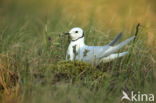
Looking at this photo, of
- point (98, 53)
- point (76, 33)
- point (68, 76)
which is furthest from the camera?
point (76, 33)

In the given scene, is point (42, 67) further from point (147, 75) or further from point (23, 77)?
point (147, 75)

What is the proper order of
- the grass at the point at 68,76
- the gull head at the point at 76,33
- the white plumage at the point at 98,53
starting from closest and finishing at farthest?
the grass at the point at 68,76, the white plumage at the point at 98,53, the gull head at the point at 76,33

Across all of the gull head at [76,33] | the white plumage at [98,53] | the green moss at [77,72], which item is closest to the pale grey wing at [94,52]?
the white plumage at [98,53]

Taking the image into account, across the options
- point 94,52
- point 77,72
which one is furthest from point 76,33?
point 77,72

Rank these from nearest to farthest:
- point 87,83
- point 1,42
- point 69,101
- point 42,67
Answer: point 69,101 < point 87,83 < point 42,67 < point 1,42

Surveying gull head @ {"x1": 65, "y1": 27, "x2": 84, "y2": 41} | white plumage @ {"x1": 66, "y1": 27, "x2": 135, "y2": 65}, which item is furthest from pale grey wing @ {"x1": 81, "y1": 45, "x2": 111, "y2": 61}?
gull head @ {"x1": 65, "y1": 27, "x2": 84, "y2": 41}

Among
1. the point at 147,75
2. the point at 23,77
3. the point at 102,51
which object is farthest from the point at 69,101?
the point at 147,75

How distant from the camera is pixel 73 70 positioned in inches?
150

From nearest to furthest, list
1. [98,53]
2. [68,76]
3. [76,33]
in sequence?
[68,76] → [98,53] → [76,33]

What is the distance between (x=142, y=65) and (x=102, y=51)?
699 mm

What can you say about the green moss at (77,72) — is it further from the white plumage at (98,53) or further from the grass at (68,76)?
the white plumage at (98,53)

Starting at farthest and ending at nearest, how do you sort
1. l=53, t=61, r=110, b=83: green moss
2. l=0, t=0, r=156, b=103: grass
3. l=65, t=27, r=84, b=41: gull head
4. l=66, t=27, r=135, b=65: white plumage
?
l=65, t=27, r=84, b=41: gull head < l=66, t=27, r=135, b=65: white plumage < l=53, t=61, r=110, b=83: green moss < l=0, t=0, r=156, b=103: grass

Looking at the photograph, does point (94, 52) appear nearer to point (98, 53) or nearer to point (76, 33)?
point (98, 53)

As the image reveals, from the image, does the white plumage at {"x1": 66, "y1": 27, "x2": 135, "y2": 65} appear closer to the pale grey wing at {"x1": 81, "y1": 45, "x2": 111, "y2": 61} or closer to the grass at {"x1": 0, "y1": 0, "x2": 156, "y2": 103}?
the pale grey wing at {"x1": 81, "y1": 45, "x2": 111, "y2": 61}
